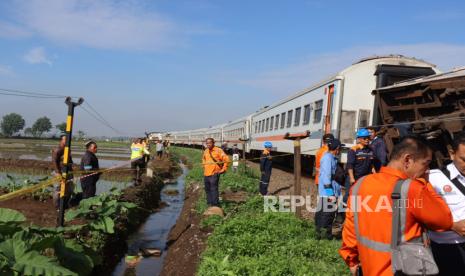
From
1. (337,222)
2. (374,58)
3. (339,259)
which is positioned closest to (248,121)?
(374,58)

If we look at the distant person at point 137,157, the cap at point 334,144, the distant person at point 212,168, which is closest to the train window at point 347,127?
the distant person at point 212,168

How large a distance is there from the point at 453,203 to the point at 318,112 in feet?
32.2

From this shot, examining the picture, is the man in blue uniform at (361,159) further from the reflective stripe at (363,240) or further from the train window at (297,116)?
the train window at (297,116)

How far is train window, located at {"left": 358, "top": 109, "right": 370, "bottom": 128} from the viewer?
37.4ft

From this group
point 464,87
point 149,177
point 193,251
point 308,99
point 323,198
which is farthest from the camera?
point 149,177

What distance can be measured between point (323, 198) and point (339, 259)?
125 centimetres

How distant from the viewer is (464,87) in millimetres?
7480

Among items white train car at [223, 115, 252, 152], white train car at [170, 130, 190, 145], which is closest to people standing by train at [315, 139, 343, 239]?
white train car at [223, 115, 252, 152]

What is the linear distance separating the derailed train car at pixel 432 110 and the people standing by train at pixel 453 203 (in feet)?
12.4

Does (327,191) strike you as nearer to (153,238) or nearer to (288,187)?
(153,238)

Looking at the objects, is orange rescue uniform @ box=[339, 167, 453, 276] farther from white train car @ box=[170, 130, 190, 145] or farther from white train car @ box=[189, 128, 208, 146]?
white train car @ box=[170, 130, 190, 145]

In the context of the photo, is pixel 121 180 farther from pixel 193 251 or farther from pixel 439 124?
pixel 439 124

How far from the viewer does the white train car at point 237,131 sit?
1109 inches

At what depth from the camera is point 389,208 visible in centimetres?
258
